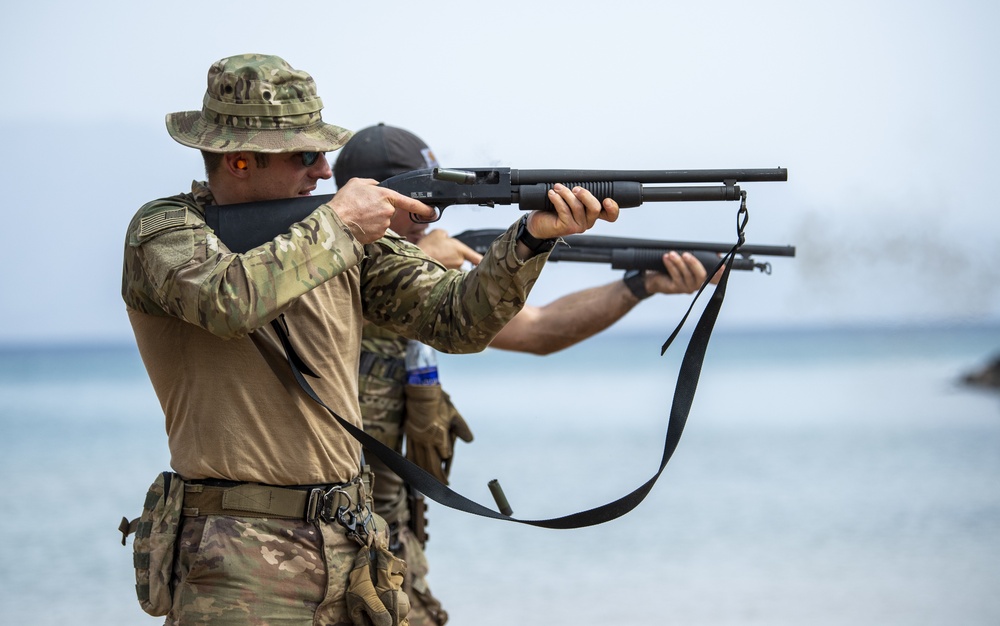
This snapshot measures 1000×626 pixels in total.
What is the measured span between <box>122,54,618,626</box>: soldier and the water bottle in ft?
4.78

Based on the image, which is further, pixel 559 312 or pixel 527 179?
pixel 559 312

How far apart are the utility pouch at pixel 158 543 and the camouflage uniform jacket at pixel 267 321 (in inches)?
2.7

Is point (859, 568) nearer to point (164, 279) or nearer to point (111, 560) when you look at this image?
point (111, 560)

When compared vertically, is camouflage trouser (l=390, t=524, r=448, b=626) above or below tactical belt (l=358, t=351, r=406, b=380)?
below

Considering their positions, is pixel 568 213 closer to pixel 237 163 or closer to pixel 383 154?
pixel 237 163

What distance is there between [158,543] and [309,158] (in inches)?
44.6

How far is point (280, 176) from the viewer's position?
359 centimetres

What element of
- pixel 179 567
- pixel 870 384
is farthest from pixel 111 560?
pixel 870 384

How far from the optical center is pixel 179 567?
134 inches

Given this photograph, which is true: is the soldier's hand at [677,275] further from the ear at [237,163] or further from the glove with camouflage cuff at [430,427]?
the ear at [237,163]

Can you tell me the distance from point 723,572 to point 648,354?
23.9 m

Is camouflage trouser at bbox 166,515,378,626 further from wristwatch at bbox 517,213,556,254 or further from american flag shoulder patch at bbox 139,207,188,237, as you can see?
wristwatch at bbox 517,213,556,254

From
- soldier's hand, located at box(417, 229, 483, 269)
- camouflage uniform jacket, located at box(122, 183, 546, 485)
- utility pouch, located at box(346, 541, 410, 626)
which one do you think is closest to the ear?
camouflage uniform jacket, located at box(122, 183, 546, 485)

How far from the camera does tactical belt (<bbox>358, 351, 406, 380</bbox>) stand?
514 cm
